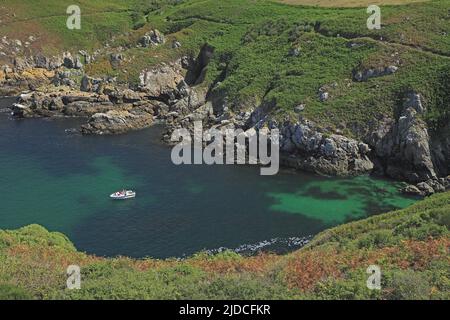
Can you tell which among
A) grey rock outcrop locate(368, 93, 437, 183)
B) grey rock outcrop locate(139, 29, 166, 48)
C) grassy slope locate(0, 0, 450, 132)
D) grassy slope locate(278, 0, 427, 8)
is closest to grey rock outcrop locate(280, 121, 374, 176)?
grey rock outcrop locate(368, 93, 437, 183)

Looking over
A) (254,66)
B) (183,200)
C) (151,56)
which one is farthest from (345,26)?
(183,200)

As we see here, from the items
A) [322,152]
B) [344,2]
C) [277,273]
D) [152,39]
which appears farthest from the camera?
[152,39]

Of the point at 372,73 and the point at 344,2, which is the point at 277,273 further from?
the point at 344,2

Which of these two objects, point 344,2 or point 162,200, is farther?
point 344,2

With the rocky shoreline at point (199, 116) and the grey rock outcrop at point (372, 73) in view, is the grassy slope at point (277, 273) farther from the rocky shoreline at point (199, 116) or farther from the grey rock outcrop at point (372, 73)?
the grey rock outcrop at point (372, 73)

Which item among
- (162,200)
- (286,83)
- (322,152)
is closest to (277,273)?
(162,200)

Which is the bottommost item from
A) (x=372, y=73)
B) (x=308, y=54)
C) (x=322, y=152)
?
(x=322, y=152)

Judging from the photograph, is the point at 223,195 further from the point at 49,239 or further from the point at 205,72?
the point at 205,72
